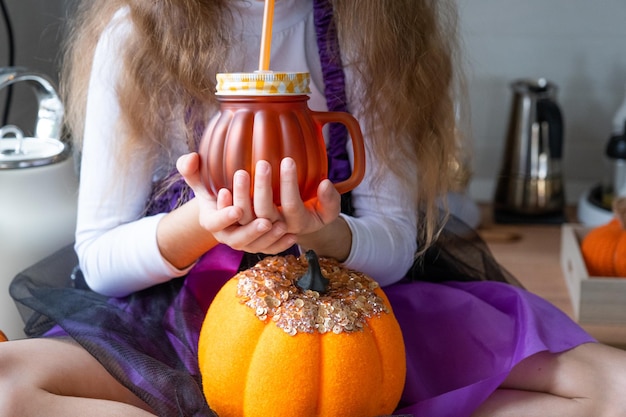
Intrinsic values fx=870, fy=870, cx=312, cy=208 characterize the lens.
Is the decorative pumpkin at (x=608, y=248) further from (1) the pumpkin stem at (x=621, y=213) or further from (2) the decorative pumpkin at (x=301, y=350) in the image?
(2) the decorative pumpkin at (x=301, y=350)

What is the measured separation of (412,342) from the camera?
38.9 inches

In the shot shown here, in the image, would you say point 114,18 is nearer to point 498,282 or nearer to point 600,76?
point 498,282

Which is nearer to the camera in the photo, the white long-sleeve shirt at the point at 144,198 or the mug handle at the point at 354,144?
the mug handle at the point at 354,144

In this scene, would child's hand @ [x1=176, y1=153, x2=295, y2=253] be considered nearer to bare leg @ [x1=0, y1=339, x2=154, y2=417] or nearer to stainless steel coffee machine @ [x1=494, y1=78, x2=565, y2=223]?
bare leg @ [x1=0, y1=339, x2=154, y2=417]

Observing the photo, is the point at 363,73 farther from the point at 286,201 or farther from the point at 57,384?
the point at 57,384

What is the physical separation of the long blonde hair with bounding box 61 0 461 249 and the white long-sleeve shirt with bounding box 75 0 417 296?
24 mm

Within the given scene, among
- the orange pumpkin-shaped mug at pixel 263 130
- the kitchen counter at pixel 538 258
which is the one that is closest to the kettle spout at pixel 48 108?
the orange pumpkin-shaped mug at pixel 263 130

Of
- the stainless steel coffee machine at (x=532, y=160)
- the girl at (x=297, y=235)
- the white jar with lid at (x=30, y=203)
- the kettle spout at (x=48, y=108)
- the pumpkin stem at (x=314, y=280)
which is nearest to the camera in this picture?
the pumpkin stem at (x=314, y=280)

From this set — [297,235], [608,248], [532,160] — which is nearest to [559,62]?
[532,160]

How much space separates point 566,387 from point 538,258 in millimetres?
784

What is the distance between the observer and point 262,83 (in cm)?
70

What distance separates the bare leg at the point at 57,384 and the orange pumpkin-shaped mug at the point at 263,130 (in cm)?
24

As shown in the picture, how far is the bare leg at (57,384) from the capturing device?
2.57 feet

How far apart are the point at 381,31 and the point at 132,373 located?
47cm
